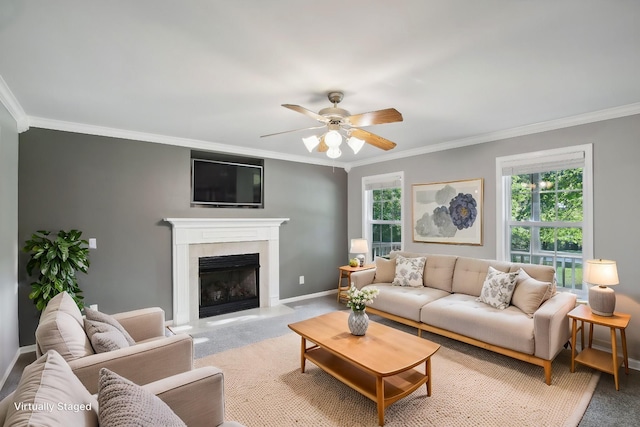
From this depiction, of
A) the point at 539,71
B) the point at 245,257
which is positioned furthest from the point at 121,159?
the point at 539,71

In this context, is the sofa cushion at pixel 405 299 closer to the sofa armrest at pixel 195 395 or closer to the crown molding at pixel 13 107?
the sofa armrest at pixel 195 395

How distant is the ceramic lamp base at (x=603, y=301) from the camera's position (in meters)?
2.72

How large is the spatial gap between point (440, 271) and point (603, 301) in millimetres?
1608

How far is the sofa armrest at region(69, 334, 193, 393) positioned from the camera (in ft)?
5.48

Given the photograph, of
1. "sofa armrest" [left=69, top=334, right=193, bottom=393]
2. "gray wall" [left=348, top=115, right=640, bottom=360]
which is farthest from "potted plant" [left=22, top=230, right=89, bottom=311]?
"gray wall" [left=348, top=115, right=640, bottom=360]

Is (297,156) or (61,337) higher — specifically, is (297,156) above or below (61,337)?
above

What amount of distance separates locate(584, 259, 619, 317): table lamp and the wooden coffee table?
1.58m

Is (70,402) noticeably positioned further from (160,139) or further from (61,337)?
(160,139)

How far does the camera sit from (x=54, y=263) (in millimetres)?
3070

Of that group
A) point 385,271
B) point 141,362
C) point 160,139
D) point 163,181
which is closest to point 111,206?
point 163,181

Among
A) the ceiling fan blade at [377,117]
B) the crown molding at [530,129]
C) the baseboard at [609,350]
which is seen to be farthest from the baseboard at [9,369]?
the baseboard at [609,350]

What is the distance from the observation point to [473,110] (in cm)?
309

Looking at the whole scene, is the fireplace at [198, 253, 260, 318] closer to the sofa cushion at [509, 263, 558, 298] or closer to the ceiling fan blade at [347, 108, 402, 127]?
the ceiling fan blade at [347, 108, 402, 127]

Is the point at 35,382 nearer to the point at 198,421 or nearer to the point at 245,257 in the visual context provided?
Result: the point at 198,421
